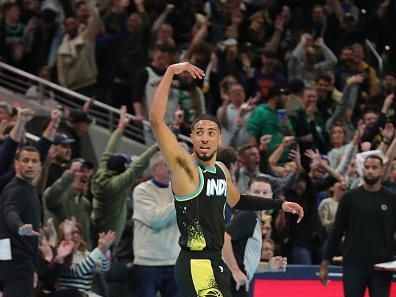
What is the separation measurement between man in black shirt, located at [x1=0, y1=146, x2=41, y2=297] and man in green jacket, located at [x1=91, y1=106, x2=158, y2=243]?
166 centimetres

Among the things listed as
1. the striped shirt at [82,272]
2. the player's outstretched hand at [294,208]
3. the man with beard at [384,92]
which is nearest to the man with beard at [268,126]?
the man with beard at [384,92]

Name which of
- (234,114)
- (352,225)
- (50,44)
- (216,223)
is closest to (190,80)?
(234,114)

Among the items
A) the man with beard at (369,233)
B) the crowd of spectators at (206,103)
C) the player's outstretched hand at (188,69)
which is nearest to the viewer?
the player's outstretched hand at (188,69)

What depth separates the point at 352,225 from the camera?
11.3m

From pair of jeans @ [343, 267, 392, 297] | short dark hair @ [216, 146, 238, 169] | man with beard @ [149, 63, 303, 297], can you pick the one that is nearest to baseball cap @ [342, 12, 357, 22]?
pair of jeans @ [343, 267, 392, 297]

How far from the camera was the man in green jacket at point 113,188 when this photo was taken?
12.0 m

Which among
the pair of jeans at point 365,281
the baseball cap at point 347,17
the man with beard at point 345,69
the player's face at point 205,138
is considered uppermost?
the baseball cap at point 347,17

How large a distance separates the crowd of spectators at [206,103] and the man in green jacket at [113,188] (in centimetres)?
1

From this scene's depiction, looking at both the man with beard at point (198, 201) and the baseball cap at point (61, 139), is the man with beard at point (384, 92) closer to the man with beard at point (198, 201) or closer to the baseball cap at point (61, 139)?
the baseball cap at point (61, 139)

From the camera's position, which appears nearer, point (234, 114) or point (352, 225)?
point (352, 225)

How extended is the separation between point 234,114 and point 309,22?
157 inches

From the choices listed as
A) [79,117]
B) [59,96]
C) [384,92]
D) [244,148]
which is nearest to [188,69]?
[244,148]

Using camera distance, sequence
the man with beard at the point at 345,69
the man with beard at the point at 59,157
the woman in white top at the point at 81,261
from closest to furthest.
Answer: the woman in white top at the point at 81,261, the man with beard at the point at 59,157, the man with beard at the point at 345,69

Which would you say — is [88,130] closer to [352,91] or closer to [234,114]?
[234,114]
